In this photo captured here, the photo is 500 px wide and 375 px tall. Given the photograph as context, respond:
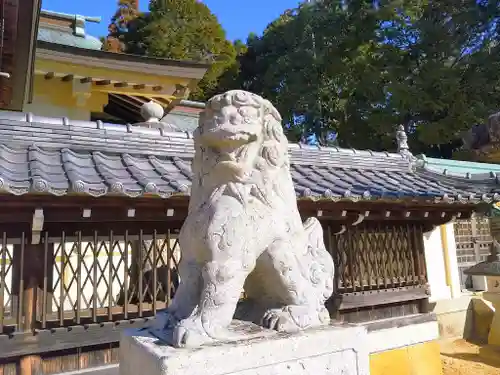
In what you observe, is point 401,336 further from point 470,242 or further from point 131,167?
point 470,242

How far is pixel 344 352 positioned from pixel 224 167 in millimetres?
1147

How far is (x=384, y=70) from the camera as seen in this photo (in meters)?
17.5

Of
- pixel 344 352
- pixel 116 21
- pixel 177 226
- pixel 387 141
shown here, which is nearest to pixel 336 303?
pixel 177 226

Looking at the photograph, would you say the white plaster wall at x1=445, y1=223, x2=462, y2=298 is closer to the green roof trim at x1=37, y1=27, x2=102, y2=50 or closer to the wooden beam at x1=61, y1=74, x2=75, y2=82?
the wooden beam at x1=61, y1=74, x2=75, y2=82

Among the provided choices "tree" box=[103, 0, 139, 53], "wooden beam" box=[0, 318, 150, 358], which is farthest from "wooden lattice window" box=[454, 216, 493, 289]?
"tree" box=[103, 0, 139, 53]

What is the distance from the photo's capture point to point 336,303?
5.17m

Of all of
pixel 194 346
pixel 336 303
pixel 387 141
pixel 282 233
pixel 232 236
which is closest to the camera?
pixel 194 346

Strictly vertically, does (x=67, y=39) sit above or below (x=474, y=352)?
above

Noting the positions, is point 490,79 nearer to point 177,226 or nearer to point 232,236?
point 177,226

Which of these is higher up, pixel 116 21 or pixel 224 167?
pixel 116 21

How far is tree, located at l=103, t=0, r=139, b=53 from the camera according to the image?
20.9 m

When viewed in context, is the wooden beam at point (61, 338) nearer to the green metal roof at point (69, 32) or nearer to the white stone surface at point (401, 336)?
the white stone surface at point (401, 336)

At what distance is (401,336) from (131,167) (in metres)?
4.42

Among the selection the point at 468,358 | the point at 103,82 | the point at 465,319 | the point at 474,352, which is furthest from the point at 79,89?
the point at 465,319
